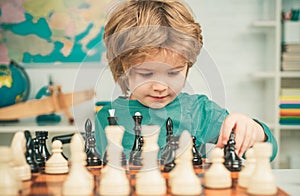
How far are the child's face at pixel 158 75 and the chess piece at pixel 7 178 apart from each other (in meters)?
0.65

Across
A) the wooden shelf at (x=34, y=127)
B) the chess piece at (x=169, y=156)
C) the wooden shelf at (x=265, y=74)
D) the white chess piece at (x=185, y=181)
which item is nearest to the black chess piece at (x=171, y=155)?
the chess piece at (x=169, y=156)

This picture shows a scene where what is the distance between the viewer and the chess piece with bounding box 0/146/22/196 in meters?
0.93

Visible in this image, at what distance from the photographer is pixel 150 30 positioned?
1584 millimetres

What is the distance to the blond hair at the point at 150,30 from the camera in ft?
5.17

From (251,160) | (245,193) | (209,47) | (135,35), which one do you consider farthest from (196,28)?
(209,47)

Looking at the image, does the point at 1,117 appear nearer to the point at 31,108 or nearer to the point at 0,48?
the point at 31,108

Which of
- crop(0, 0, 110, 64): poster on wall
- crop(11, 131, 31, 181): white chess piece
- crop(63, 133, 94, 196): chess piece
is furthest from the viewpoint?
crop(0, 0, 110, 64): poster on wall

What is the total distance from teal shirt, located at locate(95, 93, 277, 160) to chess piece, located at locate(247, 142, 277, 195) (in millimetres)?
711

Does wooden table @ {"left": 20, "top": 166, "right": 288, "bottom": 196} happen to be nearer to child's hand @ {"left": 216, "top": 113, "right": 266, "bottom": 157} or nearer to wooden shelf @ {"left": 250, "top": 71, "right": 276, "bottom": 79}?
child's hand @ {"left": 216, "top": 113, "right": 266, "bottom": 157}

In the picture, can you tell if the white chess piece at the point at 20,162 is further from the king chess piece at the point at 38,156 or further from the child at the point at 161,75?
the child at the point at 161,75

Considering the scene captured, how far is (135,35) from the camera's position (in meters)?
1.61

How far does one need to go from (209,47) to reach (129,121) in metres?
2.13

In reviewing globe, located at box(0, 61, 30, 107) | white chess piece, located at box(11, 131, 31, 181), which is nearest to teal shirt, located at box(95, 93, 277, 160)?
white chess piece, located at box(11, 131, 31, 181)

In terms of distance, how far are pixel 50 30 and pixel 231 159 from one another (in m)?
2.77
